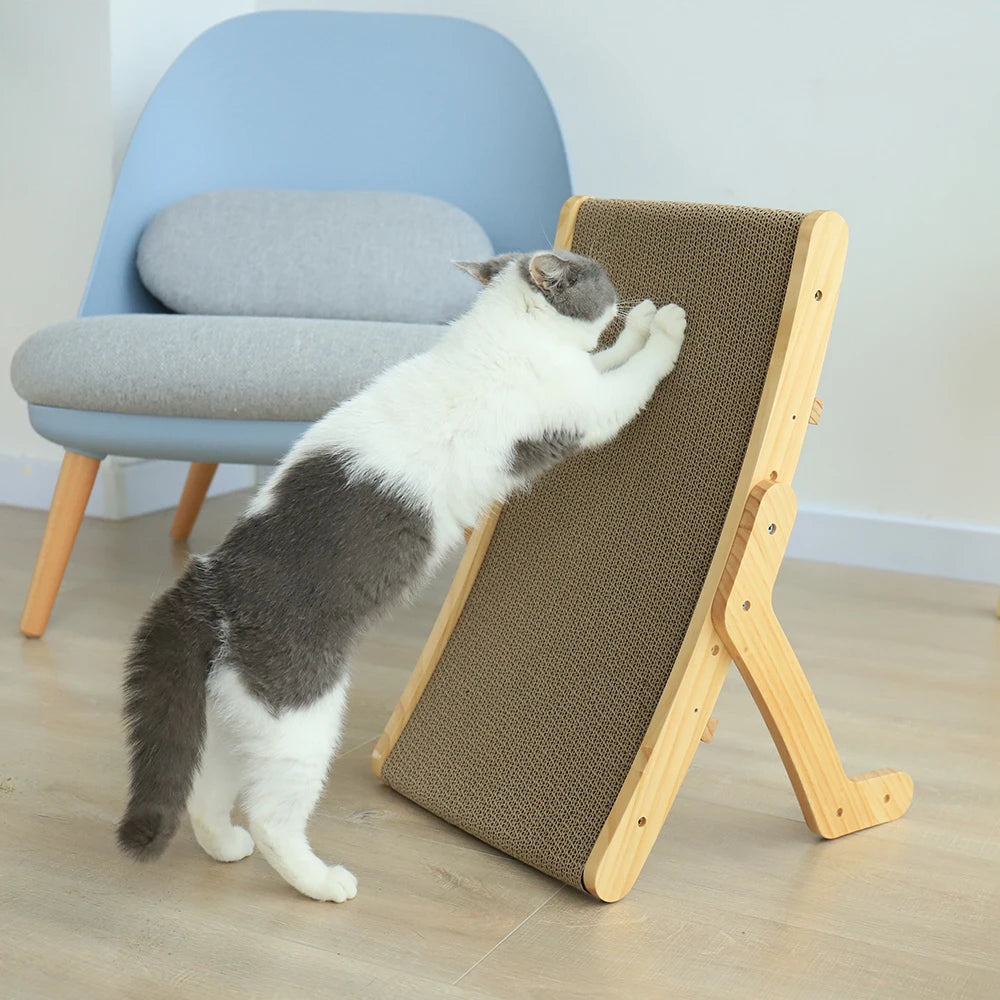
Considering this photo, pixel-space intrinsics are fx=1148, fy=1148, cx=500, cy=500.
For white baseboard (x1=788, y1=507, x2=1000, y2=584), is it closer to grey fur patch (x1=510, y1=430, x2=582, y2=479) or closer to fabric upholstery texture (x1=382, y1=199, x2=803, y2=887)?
fabric upholstery texture (x1=382, y1=199, x2=803, y2=887)

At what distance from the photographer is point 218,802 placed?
1.18 meters

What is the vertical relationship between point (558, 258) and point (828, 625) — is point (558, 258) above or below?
above

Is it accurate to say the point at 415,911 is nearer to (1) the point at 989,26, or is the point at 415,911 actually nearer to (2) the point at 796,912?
(2) the point at 796,912

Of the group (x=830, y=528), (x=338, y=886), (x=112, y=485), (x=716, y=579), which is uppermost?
(x=716, y=579)

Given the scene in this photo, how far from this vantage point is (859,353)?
2.43m

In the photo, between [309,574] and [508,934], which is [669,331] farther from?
[508,934]

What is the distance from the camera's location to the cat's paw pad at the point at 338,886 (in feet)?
3.68

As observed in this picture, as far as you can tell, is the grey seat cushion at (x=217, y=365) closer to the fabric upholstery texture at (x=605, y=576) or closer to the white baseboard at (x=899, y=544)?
the fabric upholstery texture at (x=605, y=576)

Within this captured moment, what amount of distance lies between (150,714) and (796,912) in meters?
0.65

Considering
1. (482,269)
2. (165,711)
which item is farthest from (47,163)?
(165,711)

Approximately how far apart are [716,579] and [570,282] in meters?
0.34

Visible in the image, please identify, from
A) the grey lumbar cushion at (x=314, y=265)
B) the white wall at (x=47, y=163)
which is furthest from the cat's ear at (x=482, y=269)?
the white wall at (x=47, y=163)

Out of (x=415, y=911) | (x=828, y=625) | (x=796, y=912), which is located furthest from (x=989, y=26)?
(x=415, y=911)

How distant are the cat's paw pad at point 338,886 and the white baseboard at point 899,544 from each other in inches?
63.9
